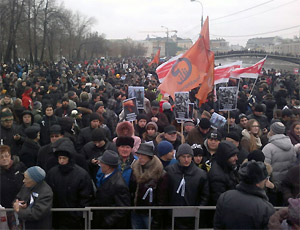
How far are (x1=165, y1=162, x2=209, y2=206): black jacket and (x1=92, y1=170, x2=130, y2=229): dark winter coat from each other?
0.57 metres

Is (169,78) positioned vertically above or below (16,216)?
above

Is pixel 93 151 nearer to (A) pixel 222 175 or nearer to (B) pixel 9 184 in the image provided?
(B) pixel 9 184

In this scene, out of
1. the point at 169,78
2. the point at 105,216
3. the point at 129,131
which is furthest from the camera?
the point at 169,78

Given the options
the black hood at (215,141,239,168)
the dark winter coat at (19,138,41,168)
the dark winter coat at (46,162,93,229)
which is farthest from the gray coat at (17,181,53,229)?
the black hood at (215,141,239,168)

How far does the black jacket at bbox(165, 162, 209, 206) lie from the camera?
409 cm

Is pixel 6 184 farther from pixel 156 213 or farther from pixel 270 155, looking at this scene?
pixel 270 155

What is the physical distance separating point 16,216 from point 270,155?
3.52m

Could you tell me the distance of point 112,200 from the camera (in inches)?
156

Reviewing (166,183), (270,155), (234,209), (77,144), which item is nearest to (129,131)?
(77,144)

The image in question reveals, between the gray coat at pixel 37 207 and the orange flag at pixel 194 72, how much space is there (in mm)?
4362

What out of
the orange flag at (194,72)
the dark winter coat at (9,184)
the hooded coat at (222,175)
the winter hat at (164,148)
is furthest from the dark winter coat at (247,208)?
the orange flag at (194,72)

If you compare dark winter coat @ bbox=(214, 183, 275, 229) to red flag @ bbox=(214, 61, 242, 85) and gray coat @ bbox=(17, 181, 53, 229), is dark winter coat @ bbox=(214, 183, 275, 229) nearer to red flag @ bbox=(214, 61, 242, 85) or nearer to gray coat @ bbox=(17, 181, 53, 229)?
gray coat @ bbox=(17, 181, 53, 229)

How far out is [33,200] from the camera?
3.70 meters

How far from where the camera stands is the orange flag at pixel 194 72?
770 centimetres
